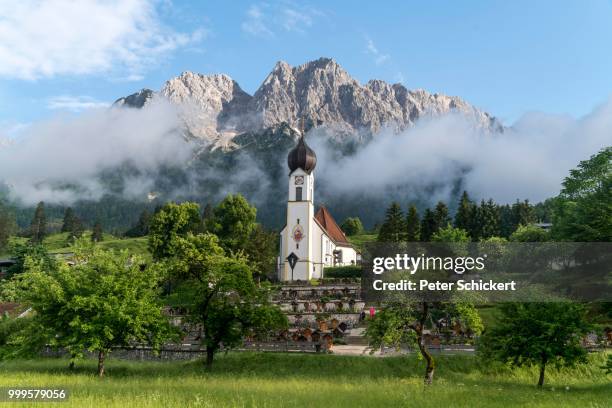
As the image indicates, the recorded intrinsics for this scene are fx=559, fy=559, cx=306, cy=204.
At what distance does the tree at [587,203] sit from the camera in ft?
143

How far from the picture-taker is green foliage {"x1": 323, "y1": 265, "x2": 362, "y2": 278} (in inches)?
2943

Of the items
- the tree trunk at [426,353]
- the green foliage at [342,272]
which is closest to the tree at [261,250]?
the green foliage at [342,272]

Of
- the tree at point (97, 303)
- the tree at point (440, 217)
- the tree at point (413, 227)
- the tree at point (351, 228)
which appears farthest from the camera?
the tree at point (351, 228)

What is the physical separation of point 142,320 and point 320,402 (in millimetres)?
13366

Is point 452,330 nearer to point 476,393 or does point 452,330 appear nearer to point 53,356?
point 476,393

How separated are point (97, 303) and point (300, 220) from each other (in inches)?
2088

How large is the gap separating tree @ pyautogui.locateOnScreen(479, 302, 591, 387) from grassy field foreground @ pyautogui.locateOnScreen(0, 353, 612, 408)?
4.01ft

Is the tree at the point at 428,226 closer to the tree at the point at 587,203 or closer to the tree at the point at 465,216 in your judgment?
the tree at the point at 465,216

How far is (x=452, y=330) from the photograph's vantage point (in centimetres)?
3803

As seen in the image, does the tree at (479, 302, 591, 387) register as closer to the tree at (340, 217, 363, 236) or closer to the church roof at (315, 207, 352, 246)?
the church roof at (315, 207, 352, 246)

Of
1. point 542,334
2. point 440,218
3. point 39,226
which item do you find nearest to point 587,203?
point 542,334

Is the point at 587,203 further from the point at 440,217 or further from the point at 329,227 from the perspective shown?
the point at 329,227

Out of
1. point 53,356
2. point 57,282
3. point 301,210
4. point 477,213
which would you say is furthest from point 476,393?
point 477,213

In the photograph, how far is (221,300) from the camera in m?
30.7
